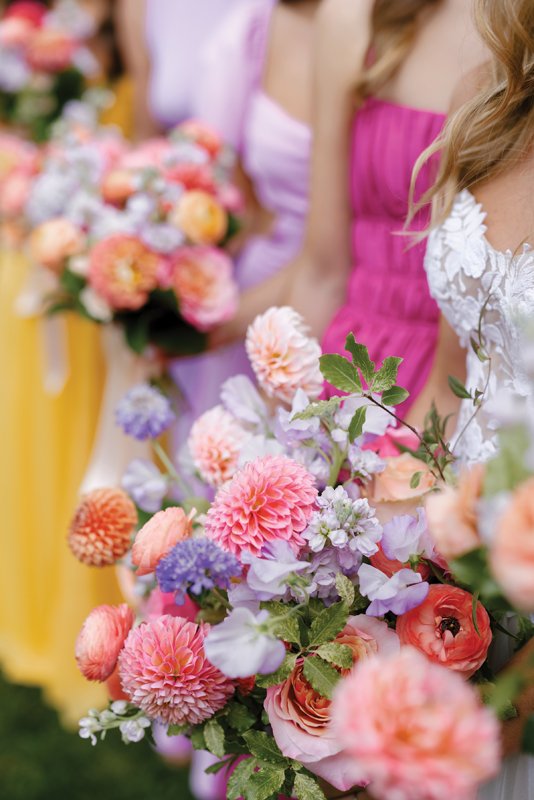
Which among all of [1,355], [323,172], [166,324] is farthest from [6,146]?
[323,172]

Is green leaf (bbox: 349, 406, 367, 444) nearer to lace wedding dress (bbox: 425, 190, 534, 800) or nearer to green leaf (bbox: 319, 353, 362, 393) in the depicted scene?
green leaf (bbox: 319, 353, 362, 393)

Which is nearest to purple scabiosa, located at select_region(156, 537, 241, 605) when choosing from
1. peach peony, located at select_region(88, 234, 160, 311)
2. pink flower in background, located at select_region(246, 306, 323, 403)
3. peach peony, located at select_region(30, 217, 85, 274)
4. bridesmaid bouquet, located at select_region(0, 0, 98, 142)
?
pink flower in background, located at select_region(246, 306, 323, 403)

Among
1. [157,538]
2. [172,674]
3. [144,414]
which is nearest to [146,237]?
[144,414]

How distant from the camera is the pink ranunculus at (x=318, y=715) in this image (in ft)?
2.50

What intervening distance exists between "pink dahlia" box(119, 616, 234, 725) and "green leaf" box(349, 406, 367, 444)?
230 mm

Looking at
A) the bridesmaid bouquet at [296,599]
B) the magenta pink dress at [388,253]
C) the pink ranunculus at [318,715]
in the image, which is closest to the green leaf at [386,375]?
the bridesmaid bouquet at [296,599]

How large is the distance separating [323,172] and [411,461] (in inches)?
32.4

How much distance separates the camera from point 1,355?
9.24 ft

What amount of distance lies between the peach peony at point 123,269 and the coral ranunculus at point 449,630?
1.17 metres

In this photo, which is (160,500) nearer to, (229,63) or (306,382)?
(306,382)

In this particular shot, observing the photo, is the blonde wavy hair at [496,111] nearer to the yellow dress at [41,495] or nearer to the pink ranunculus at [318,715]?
the pink ranunculus at [318,715]

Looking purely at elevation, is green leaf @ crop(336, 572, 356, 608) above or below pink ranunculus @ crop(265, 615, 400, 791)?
above

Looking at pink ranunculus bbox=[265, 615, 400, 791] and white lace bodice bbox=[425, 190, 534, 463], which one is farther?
white lace bodice bbox=[425, 190, 534, 463]

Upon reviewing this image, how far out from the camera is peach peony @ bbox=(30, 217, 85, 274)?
1938mm
